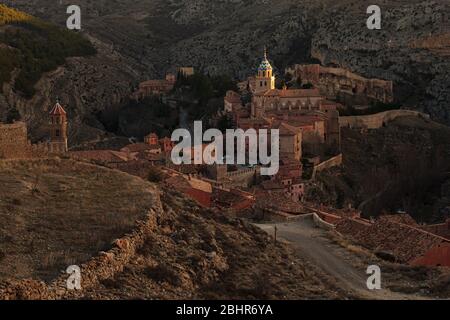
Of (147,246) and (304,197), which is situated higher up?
(147,246)

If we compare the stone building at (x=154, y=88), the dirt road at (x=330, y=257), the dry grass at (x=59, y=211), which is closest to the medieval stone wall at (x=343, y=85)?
the stone building at (x=154, y=88)

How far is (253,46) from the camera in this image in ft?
348

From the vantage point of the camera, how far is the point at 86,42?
106m

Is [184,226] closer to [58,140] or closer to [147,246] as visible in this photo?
[147,246]

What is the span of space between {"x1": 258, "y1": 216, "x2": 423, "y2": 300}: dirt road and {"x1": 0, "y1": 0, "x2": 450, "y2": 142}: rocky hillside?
1802 inches

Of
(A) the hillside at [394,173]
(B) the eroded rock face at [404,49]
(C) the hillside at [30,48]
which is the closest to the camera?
(A) the hillside at [394,173]

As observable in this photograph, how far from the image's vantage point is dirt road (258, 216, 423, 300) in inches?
717

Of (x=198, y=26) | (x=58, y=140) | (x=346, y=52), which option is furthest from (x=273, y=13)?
(x=58, y=140)

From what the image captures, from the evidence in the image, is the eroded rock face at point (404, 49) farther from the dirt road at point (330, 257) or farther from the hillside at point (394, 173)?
the dirt road at point (330, 257)

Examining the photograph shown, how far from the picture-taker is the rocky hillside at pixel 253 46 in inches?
3300

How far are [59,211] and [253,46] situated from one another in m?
89.3

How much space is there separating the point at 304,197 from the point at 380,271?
26829mm

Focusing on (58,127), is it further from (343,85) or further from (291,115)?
(343,85)

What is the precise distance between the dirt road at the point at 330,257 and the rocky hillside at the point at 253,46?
45.8 m
